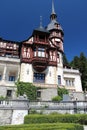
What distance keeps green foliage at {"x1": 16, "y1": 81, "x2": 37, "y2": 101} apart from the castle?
4.08ft

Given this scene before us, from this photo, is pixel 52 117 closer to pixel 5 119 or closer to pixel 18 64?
pixel 5 119

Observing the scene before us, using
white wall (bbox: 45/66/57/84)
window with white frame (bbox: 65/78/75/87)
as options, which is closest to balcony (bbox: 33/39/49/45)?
white wall (bbox: 45/66/57/84)

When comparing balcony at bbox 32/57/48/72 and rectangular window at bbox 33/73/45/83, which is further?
balcony at bbox 32/57/48/72

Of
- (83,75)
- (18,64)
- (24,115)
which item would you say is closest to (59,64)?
(18,64)

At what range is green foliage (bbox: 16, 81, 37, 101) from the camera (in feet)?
102

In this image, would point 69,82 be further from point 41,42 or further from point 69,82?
point 41,42

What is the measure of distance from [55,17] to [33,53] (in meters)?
24.4

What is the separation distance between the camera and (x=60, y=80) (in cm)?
3609

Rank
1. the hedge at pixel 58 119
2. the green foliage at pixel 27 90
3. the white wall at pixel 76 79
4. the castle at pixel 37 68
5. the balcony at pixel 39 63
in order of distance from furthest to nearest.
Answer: the white wall at pixel 76 79, the balcony at pixel 39 63, the castle at pixel 37 68, the green foliage at pixel 27 90, the hedge at pixel 58 119

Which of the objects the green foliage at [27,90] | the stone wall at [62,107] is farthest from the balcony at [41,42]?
the stone wall at [62,107]

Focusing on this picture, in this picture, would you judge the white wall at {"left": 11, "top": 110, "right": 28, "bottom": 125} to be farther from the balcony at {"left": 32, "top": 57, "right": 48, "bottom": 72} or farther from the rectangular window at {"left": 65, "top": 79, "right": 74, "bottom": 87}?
the rectangular window at {"left": 65, "top": 79, "right": 74, "bottom": 87}

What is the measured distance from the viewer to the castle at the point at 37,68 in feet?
108

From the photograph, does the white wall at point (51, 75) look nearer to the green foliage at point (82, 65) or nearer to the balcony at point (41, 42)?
the balcony at point (41, 42)

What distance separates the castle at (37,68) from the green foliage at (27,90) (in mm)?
1243
